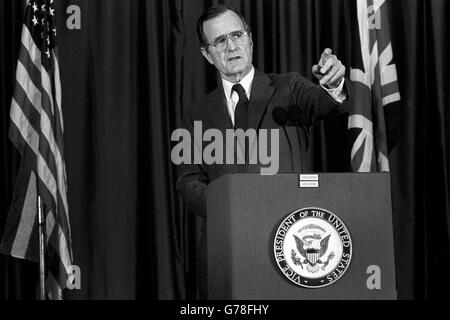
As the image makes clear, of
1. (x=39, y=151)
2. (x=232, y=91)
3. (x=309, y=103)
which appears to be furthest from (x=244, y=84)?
(x=39, y=151)

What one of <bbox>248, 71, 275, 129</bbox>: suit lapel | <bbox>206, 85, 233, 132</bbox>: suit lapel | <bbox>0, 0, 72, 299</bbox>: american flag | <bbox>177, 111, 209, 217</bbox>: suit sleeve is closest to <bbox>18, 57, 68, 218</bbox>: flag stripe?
<bbox>0, 0, 72, 299</bbox>: american flag

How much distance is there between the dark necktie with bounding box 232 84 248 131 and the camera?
3580mm

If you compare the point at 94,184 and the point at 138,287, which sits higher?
the point at 94,184

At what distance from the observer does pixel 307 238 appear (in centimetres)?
214

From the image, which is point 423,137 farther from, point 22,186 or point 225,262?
point 225,262

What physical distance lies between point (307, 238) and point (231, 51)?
67.5 inches

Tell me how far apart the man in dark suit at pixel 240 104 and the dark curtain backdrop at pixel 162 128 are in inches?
29.7

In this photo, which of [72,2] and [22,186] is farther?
[72,2]

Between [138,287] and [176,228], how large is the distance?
39 cm

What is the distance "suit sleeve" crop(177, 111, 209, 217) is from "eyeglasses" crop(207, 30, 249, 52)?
362mm

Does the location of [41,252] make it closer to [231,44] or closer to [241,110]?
[241,110]

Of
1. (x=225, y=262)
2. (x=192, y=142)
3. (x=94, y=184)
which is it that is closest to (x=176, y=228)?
(x=94, y=184)

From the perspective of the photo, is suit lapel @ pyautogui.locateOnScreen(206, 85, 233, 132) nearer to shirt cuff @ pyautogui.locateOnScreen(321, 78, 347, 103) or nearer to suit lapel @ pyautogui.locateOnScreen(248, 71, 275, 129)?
suit lapel @ pyautogui.locateOnScreen(248, 71, 275, 129)

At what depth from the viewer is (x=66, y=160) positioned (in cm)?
451
